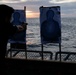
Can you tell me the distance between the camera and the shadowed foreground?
8.17 meters

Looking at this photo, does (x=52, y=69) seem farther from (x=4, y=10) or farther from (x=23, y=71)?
(x=4, y=10)

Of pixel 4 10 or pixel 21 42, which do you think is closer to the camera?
pixel 4 10

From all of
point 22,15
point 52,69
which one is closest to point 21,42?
point 22,15

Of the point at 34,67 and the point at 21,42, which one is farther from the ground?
the point at 21,42

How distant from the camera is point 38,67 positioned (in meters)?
8.52

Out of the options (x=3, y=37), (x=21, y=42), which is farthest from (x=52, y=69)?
(x=3, y=37)

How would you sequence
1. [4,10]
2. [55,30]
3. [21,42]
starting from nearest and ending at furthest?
[4,10], [55,30], [21,42]

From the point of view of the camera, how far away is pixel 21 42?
961 cm

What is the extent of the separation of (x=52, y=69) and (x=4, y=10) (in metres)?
3.52

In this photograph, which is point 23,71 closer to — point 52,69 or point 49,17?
point 52,69

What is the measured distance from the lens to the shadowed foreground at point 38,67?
8.17m

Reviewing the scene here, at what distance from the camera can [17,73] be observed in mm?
8547

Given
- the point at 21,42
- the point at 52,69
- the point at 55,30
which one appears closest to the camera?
the point at 52,69

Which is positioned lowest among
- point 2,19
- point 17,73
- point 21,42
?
point 17,73
